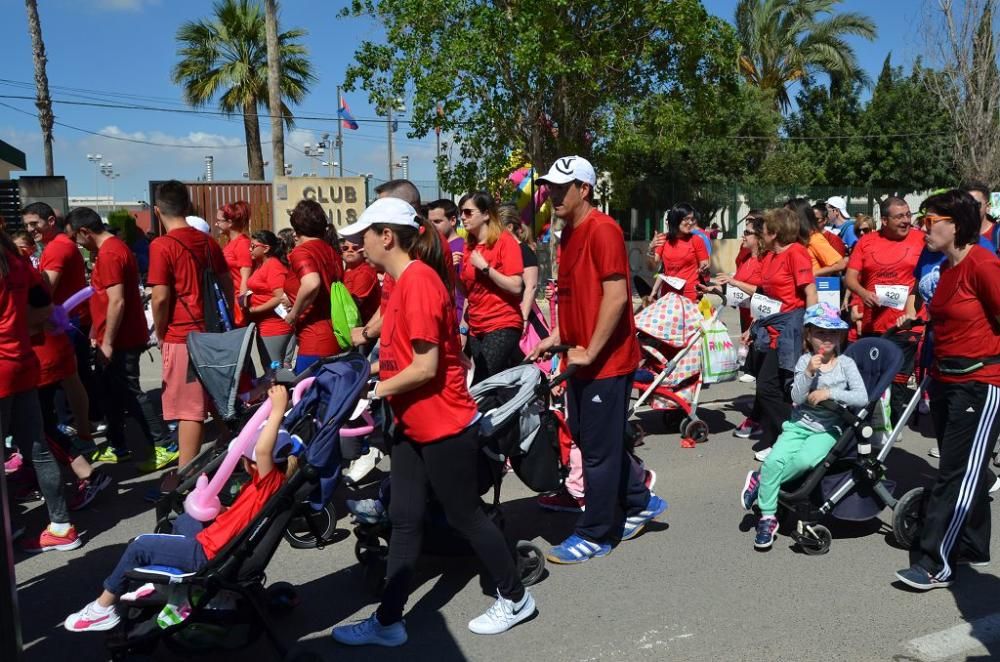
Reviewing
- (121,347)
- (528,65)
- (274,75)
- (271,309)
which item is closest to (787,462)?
(271,309)

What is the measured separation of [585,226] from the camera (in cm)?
452

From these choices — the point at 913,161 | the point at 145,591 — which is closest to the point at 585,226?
the point at 145,591

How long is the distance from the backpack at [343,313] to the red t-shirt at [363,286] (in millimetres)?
454

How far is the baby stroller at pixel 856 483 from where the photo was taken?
4777 mm

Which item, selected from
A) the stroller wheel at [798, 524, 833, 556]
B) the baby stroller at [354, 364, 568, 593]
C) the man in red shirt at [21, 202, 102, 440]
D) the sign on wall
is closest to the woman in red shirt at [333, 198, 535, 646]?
the baby stroller at [354, 364, 568, 593]

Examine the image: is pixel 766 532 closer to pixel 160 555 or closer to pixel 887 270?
pixel 887 270

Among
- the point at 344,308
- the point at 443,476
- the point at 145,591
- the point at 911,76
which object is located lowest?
the point at 145,591

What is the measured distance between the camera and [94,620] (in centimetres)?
360

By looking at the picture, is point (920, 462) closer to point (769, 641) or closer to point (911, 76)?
point (769, 641)

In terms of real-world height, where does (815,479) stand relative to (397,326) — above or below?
below

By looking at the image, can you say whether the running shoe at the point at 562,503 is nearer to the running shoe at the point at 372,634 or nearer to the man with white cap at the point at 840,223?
the running shoe at the point at 372,634

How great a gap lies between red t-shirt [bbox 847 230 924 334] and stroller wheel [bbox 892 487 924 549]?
193cm

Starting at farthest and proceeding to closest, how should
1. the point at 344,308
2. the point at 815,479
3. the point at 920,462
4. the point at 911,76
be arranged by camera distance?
the point at 911,76
the point at 920,462
the point at 344,308
the point at 815,479

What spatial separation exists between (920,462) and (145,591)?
212 inches
